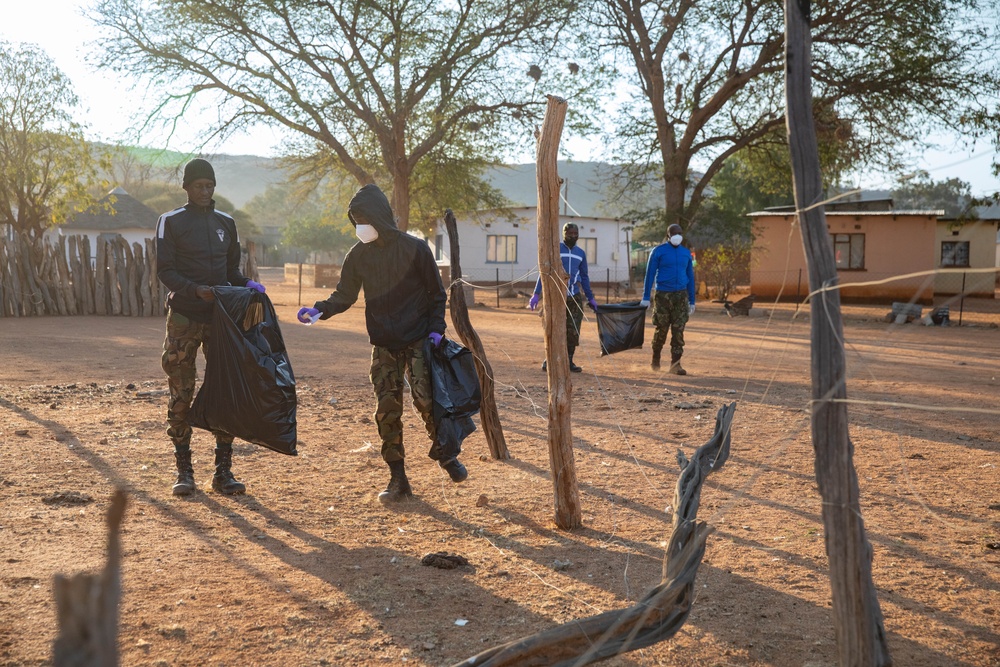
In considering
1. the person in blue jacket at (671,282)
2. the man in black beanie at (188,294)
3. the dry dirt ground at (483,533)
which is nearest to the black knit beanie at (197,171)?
the man in black beanie at (188,294)

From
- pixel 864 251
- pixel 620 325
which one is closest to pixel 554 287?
pixel 620 325

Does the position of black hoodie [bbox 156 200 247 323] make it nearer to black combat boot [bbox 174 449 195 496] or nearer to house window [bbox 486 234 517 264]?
black combat boot [bbox 174 449 195 496]

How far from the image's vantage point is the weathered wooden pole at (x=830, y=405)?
258 centimetres

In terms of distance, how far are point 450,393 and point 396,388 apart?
1.10 feet

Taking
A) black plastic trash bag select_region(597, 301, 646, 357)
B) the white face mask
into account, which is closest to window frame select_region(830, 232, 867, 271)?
black plastic trash bag select_region(597, 301, 646, 357)

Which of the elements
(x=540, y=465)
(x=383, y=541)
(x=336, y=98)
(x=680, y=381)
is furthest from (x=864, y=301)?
(x=383, y=541)

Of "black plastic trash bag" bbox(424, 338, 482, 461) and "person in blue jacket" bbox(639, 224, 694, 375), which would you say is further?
"person in blue jacket" bbox(639, 224, 694, 375)

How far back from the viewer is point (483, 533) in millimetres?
4555

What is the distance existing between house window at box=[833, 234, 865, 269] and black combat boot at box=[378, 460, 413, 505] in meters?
26.2

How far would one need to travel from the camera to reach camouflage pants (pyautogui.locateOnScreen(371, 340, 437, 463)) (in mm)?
4926

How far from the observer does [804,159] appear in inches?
103

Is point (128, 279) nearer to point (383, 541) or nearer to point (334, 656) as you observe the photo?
point (383, 541)

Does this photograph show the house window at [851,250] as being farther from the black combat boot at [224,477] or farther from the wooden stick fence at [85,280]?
the black combat boot at [224,477]

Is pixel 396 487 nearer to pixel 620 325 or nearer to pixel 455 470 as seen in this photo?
pixel 455 470
